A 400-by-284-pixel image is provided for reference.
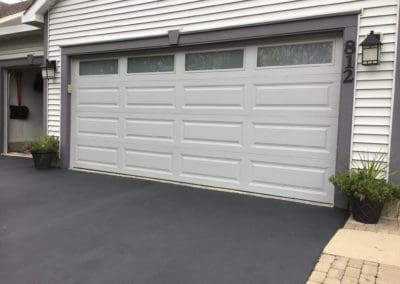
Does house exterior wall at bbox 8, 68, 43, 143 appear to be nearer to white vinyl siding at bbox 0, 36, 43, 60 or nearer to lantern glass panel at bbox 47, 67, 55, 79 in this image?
white vinyl siding at bbox 0, 36, 43, 60

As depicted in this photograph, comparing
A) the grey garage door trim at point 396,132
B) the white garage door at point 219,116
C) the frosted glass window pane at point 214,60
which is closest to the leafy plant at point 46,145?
the white garage door at point 219,116

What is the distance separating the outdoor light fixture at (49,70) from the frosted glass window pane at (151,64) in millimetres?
1685

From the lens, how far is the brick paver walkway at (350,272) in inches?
102

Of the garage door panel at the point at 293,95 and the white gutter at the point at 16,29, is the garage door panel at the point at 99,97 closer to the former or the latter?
the white gutter at the point at 16,29

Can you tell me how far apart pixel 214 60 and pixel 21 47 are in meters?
5.12

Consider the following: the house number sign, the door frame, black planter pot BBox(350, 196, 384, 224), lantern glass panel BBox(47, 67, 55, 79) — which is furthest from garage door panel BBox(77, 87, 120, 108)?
black planter pot BBox(350, 196, 384, 224)

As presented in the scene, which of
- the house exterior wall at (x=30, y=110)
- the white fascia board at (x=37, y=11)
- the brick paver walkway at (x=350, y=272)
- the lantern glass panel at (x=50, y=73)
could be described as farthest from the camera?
the house exterior wall at (x=30, y=110)

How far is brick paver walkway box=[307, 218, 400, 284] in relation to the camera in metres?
2.60

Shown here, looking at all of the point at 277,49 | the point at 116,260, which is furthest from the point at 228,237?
the point at 277,49

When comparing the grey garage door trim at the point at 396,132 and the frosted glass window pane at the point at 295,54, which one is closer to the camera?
the grey garage door trim at the point at 396,132

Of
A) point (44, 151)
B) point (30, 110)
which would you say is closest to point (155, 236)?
point (44, 151)

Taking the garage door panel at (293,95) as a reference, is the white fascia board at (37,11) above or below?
above

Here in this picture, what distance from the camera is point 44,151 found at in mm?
6895

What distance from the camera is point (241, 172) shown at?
17.0ft
